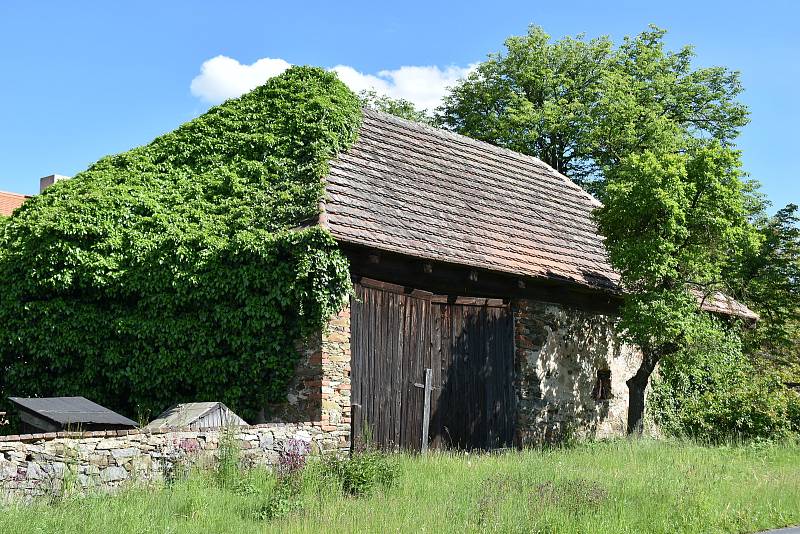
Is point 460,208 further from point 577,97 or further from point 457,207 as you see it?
point 577,97

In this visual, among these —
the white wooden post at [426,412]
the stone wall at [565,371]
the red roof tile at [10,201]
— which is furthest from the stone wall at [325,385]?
the red roof tile at [10,201]

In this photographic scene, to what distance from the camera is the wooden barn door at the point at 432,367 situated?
12.7 meters

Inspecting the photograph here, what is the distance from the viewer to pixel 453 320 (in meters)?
14.0

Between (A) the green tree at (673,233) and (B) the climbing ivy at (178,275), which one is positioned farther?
(A) the green tree at (673,233)

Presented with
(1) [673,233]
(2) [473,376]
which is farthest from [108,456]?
(1) [673,233]

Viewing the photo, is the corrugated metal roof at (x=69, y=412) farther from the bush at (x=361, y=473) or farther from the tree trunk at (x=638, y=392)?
the tree trunk at (x=638, y=392)

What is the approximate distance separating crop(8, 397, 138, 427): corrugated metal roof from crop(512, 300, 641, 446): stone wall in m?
7.03

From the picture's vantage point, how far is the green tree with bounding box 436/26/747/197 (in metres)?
26.5

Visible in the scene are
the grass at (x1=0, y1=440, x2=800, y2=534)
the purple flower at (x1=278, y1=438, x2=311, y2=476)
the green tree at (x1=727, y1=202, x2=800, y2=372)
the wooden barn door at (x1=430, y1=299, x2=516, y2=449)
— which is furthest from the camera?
the green tree at (x1=727, y1=202, x2=800, y2=372)

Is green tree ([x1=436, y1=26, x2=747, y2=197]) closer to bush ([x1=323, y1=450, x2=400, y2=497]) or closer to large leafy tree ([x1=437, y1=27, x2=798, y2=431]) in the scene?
large leafy tree ([x1=437, y1=27, x2=798, y2=431])

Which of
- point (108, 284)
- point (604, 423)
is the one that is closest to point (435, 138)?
point (604, 423)

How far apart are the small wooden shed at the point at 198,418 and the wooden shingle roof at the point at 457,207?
297 centimetres

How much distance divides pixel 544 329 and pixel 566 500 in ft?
22.0

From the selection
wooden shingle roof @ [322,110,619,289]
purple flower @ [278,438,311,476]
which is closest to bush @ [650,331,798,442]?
wooden shingle roof @ [322,110,619,289]
